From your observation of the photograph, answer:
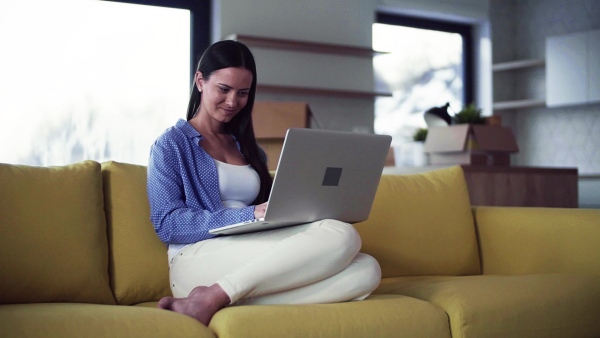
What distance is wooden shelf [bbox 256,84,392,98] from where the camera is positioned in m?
5.55

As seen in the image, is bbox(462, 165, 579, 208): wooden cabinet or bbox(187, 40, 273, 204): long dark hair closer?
bbox(187, 40, 273, 204): long dark hair

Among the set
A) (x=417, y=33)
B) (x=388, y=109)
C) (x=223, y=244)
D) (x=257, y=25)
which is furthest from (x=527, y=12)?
(x=223, y=244)

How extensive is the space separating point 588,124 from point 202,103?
4.62 metres

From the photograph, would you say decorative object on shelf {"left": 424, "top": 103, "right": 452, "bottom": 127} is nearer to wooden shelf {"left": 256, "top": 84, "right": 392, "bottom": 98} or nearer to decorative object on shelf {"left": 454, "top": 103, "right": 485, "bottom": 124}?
decorative object on shelf {"left": 454, "top": 103, "right": 485, "bottom": 124}

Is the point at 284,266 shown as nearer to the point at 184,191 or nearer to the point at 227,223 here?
the point at 227,223

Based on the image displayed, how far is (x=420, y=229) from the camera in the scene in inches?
105

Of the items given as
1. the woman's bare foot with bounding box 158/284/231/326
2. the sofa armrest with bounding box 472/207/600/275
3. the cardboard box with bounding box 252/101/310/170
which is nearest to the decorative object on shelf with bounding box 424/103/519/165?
the cardboard box with bounding box 252/101/310/170

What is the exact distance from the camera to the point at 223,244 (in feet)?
6.89

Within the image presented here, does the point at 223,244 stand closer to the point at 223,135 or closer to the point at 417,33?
the point at 223,135

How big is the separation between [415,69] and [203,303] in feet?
16.5

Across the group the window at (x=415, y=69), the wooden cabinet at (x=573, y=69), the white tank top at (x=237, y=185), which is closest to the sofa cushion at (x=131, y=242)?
the white tank top at (x=237, y=185)

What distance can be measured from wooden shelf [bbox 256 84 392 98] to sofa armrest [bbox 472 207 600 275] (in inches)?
117

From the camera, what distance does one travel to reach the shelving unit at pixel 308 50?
5.48 meters

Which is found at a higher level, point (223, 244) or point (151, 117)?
point (151, 117)
